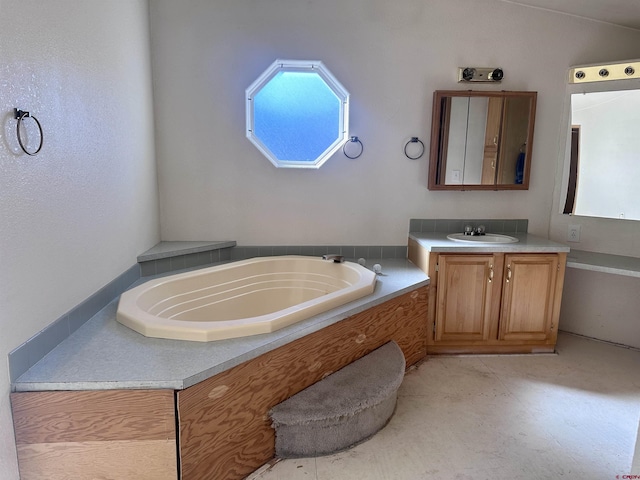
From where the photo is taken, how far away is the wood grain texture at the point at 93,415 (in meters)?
1.29

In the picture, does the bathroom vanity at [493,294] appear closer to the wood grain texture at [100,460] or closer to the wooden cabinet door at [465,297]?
the wooden cabinet door at [465,297]

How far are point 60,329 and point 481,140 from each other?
2.80 metres

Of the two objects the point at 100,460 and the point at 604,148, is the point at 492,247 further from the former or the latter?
the point at 100,460

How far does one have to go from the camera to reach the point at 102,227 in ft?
6.41

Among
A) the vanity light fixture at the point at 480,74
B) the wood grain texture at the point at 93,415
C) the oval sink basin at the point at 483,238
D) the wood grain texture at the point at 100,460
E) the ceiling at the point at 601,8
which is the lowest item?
the wood grain texture at the point at 100,460

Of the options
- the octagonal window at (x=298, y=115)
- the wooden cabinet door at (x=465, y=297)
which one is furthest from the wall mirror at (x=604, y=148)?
the octagonal window at (x=298, y=115)

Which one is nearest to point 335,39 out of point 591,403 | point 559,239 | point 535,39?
point 535,39

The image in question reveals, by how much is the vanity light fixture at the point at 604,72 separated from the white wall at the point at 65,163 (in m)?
2.98

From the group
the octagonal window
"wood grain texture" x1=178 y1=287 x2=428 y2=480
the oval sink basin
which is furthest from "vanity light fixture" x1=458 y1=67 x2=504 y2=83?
"wood grain texture" x1=178 y1=287 x2=428 y2=480

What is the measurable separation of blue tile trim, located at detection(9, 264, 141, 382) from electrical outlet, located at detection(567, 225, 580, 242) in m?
3.08

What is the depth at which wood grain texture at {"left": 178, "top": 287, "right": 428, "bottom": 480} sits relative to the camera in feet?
4.56

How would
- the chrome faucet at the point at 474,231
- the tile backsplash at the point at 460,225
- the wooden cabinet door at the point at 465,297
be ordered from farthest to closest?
the tile backsplash at the point at 460,225 < the chrome faucet at the point at 474,231 < the wooden cabinet door at the point at 465,297

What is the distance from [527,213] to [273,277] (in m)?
2.01

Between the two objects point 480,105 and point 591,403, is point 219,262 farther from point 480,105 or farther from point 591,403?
point 591,403
